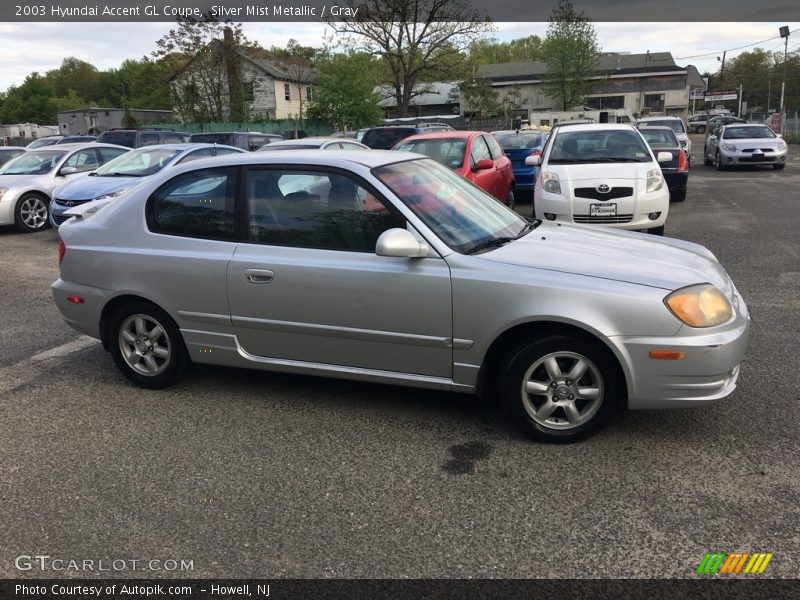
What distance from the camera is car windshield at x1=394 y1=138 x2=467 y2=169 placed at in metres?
10.6

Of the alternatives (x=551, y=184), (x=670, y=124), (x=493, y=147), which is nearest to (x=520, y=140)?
(x=493, y=147)

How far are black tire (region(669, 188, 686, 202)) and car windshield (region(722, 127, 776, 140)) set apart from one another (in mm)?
8856

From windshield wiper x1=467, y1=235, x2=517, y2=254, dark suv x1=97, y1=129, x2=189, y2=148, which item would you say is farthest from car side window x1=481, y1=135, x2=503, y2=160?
dark suv x1=97, y1=129, x2=189, y2=148

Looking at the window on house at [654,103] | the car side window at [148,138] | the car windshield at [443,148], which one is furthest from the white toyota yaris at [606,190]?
the window on house at [654,103]

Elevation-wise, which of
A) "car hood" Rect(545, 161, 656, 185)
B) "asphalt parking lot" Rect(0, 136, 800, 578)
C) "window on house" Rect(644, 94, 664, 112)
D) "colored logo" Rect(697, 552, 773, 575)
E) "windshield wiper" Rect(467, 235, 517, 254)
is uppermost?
"window on house" Rect(644, 94, 664, 112)

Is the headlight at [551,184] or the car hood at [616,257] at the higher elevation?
the headlight at [551,184]

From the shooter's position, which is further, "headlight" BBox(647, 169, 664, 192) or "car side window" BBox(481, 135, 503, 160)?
"car side window" BBox(481, 135, 503, 160)

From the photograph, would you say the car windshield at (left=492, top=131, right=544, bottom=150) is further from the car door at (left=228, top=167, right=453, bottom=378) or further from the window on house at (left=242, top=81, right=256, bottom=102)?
the window on house at (left=242, top=81, right=256, bottom=102)

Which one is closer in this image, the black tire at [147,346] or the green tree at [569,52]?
the black tire at [147,346]

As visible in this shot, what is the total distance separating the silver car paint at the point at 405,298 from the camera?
11.5 ft

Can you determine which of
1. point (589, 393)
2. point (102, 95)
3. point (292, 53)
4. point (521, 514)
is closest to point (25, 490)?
point (521, 514)

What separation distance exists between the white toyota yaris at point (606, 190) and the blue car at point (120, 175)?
5372 millimetres

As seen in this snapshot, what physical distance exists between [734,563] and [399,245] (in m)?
2.18

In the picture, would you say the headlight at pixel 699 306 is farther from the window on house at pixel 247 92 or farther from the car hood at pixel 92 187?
the window on house at pixel 247 92
